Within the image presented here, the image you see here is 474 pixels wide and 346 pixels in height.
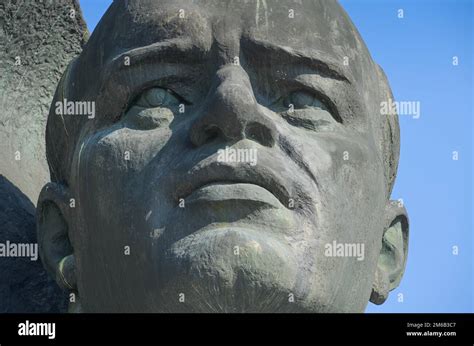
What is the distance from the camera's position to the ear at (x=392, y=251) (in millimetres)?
8727

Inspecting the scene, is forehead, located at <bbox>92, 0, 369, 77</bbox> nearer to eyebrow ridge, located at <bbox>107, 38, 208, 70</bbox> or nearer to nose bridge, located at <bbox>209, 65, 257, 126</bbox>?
eyebrow ridge, located at <bbox>107, 38, 208, 70</bbox>

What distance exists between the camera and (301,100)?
8297mm

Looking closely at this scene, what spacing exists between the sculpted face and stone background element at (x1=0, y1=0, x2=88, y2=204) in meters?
1.58

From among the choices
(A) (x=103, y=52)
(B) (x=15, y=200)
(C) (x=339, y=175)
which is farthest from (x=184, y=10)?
(B) (x=15, y=200)

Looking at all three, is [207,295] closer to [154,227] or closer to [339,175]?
[154,227]

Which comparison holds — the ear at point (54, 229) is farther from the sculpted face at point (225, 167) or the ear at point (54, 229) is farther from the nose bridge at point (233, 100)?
the nose bridge at point (233, 100)

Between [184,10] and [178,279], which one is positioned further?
[184,10]

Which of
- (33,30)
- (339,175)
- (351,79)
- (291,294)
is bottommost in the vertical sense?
(291,294)

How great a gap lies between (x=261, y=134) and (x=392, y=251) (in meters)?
1.36

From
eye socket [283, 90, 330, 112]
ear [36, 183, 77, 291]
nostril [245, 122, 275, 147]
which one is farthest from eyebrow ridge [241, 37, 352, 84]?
ear [36, 183, 77, 291]

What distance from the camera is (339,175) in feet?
26.6

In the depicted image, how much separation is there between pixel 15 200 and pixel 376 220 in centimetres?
265

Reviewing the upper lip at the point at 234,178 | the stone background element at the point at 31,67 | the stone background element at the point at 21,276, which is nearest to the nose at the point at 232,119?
the upper lip at the point at 234,178

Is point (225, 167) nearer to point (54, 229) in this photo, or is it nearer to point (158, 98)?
point (158, 98)
